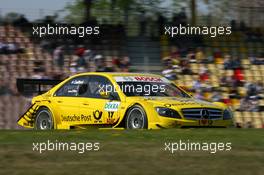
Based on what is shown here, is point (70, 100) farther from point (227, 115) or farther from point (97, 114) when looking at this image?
point (227, 115)

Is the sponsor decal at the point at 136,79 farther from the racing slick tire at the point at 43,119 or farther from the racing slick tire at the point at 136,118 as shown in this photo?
the racing slick tire at the point at 43,119

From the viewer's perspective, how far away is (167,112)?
→ 47.0 feet

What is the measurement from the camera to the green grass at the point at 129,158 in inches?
323

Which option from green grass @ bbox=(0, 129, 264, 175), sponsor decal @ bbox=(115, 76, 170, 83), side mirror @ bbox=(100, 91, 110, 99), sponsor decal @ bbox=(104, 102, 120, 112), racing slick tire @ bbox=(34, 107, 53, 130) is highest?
sponsor decal @ bbox=(115, 76, 170, 83)

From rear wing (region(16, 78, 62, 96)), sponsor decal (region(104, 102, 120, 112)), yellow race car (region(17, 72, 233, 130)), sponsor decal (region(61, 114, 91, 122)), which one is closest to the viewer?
yellow race car (region(17, 72, 233, 130))

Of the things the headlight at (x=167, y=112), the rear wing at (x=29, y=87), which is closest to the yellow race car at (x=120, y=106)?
the headlight at (x=167, y=112)

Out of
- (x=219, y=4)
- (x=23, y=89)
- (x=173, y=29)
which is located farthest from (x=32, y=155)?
(x=219, y=4)

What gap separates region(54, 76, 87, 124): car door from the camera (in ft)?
51.1

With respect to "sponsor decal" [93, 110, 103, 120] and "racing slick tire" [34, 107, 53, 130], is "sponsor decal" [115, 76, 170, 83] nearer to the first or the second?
"sponsor decal" [93, 110, 103, 120]

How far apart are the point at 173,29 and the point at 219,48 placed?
1455mm

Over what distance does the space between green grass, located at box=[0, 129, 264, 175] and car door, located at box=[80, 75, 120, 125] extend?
3961 mm

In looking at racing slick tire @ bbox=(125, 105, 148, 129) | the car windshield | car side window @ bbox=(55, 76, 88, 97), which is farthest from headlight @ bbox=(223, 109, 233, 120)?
car side window @ bbox=(55, 76, 88, 97)

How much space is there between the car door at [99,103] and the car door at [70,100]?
0.18m

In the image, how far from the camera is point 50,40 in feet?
72.6
